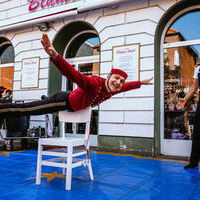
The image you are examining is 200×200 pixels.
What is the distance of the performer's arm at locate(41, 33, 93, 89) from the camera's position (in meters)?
1.86

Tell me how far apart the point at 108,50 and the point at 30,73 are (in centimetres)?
271

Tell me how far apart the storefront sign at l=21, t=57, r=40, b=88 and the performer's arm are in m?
4.76

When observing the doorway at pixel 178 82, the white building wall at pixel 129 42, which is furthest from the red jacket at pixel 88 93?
the doorway at pixel 178 82

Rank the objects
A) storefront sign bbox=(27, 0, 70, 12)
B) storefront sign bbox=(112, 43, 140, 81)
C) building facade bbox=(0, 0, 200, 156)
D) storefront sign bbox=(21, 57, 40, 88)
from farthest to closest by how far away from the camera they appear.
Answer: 1. storefront sign bbox=(21, 57, 40, 88)
2. storefront sign bbox=(27, 0, 70, 12)
3. storefront sign bbox=(112, 43, 140, 81)
4. building facade bbox=(0, 0, 200, 156)

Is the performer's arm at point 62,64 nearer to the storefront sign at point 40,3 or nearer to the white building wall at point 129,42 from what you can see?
the white building wall at point 129,42

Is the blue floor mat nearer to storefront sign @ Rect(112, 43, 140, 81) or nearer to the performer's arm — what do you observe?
the performer's arm

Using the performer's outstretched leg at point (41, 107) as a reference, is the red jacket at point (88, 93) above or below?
above

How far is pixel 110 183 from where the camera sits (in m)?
2.54

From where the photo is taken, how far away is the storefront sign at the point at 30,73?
21.7 ft

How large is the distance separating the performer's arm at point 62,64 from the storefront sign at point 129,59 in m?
3.04

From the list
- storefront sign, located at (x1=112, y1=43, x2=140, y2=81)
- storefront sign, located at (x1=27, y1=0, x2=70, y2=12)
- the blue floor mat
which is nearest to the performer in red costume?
the blue floor mat

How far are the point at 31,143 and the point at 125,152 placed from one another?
9.59ft

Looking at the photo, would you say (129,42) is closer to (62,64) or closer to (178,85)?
(178,85)

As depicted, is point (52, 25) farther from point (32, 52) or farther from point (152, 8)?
point (152, 8)
